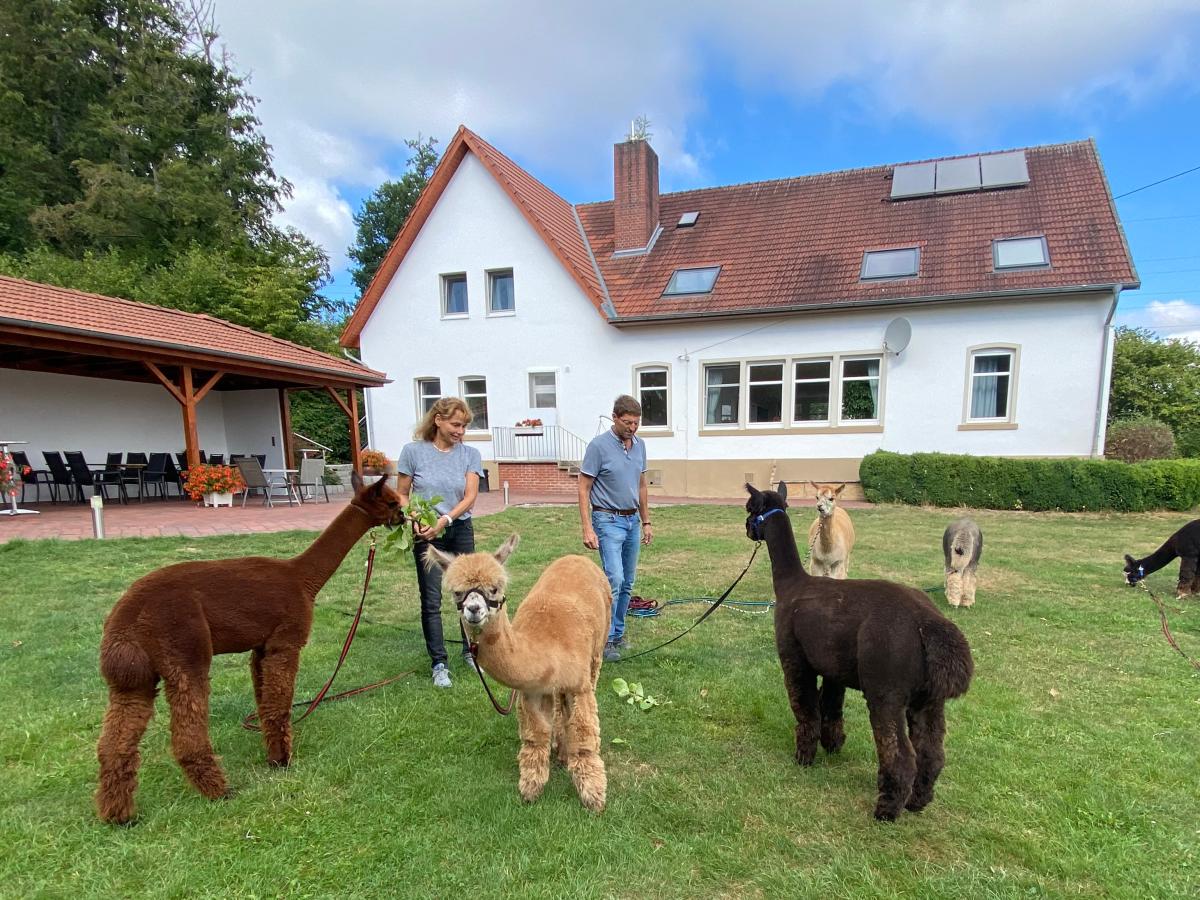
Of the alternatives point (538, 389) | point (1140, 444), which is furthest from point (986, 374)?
point (538, 389)

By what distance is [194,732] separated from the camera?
9.30 feet

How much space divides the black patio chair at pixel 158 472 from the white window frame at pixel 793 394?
14.0 meters

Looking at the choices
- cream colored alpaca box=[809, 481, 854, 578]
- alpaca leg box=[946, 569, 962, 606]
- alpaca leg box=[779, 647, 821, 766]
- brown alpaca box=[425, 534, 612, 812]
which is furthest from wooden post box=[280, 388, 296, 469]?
alpaca leg box=[779, 647, 821, 766]

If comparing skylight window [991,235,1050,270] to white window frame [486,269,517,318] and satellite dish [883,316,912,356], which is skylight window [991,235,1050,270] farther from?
white window frame [486,269,517,318]

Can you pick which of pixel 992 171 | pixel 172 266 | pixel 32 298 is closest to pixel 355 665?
pixel 32 298

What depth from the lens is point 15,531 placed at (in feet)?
30.3

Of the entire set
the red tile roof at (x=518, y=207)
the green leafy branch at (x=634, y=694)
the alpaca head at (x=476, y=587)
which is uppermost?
the red tile roof at (x=518, y=207)

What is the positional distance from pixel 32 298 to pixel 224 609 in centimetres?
1209

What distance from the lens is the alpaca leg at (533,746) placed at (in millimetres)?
3051

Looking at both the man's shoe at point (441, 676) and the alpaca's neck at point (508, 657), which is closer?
the alpaca's neck at point (508, 657)

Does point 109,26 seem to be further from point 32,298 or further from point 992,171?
point 992,171

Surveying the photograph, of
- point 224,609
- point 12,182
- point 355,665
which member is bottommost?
point 355,665

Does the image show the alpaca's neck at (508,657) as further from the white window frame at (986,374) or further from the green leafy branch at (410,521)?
the white window frame at (986,374)

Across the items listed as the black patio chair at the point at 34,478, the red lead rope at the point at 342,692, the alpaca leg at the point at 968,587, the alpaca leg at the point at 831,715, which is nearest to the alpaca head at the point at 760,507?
the alpaca leg at the point at 831,715
